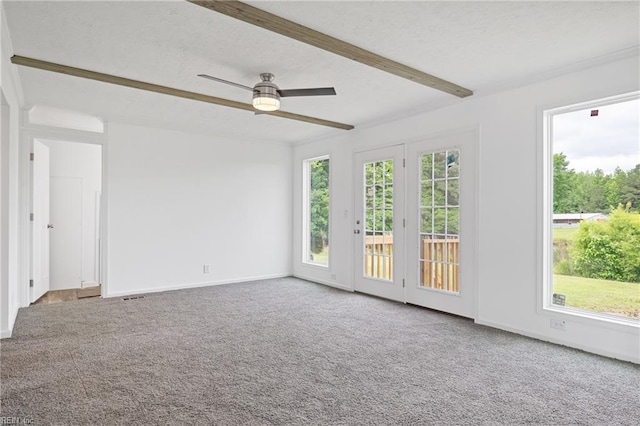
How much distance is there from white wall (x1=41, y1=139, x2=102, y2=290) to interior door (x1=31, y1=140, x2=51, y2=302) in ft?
1.86

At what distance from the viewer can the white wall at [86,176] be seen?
604 centimetres

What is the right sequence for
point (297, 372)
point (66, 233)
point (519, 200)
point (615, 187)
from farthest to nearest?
point (66, 233), point (519, 200), point (615, 187), point (297, 372)

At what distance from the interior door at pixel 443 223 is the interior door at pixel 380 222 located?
0.19 m

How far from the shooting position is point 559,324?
3.43 m

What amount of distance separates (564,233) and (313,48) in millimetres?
2877

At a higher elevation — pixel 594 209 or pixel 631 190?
pixel 631 190

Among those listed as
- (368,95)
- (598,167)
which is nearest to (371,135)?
(368,95)

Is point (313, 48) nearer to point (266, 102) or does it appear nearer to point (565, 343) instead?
point (266, 102)

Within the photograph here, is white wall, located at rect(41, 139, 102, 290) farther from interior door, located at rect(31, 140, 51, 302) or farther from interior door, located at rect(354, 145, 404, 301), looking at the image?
interior door, located at rect(354, 145, 404, 301)

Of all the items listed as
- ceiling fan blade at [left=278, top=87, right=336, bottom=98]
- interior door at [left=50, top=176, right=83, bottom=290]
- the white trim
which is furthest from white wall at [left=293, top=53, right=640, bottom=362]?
interior door at [left=50, top=176, right=83, bottom=290]

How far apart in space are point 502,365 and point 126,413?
8.78 feet

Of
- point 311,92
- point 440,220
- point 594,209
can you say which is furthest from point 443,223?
point 311,92

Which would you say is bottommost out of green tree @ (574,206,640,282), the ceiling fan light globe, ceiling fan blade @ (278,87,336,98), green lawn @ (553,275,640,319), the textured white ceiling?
green lawn @ (553,275,640,319)

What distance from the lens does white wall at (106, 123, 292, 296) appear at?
5.32m
